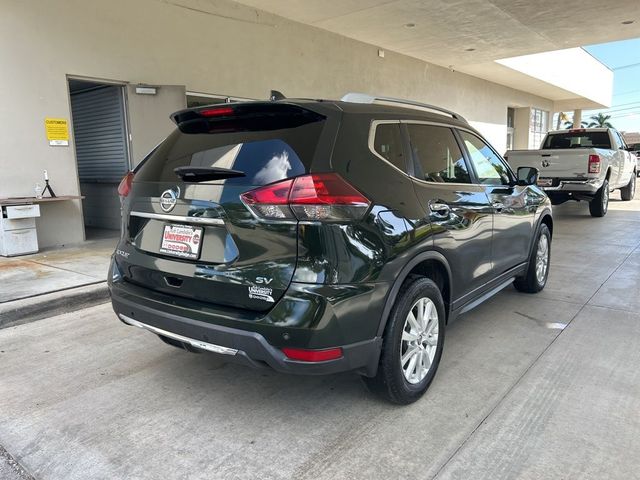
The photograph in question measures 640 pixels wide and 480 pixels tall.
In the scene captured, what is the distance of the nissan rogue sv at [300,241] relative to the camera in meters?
2.45

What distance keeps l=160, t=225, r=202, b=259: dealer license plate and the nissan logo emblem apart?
0.11 m

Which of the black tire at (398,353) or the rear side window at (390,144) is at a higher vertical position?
the rear side window at (390,144)

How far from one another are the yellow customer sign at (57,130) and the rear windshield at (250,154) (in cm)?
Result: 544

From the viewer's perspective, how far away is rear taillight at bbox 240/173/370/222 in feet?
8.02

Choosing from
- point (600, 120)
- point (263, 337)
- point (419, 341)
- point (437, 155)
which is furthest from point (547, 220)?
point (600, 120)

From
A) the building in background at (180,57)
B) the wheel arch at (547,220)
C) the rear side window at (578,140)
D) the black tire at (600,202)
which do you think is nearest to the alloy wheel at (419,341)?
the wheel arch at (547,220)

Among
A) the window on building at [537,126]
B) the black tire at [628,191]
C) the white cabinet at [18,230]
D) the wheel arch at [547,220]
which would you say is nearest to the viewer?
the wheel arch at [547,220]

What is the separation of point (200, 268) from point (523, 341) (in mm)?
2760

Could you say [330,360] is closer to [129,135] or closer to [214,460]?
[214,460]

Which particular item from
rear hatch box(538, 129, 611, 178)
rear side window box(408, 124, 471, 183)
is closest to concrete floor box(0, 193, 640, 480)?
rear side window box(408, 124, 471, 183)

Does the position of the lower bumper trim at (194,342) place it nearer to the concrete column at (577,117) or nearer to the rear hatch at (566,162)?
the rear hatch at (566,162)

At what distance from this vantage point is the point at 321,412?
9.77 ft

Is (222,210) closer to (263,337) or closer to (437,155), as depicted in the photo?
(263,337)

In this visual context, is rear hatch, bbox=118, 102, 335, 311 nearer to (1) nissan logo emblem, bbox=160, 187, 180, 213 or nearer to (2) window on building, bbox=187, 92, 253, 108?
(1) nissan logo emblem, bbox=160, 187, 180, 213
